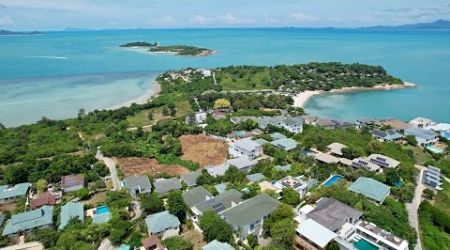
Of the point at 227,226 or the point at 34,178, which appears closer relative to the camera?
the point at 227,226

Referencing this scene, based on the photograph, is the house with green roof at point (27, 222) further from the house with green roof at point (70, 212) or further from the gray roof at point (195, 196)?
the gray roof at point (195, 196)

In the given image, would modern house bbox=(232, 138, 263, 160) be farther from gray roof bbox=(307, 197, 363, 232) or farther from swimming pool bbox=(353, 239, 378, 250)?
swimming pool bbox=(353, 239, 378, 250)

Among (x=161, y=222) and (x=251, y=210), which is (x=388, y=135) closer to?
(x=251, y=210)

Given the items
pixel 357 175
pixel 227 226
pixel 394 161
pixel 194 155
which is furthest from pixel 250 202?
pixel 394 161

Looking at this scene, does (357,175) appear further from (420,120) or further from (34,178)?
(34,178)

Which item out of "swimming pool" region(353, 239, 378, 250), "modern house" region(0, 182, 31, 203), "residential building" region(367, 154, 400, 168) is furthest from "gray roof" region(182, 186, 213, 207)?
"residential building" region(367, 154, 400, 168)

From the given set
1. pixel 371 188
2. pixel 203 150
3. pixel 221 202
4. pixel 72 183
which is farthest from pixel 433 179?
pixel 72 183
